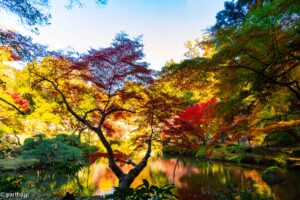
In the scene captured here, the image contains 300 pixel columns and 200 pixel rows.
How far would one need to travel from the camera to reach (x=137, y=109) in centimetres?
1028

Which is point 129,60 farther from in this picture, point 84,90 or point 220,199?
point 220,199

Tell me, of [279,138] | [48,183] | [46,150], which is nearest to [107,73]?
[48,183]

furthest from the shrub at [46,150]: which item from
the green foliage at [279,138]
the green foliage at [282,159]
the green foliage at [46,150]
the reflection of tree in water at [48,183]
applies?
the green foliage at [282,159]

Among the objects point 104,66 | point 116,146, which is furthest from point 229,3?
point 116,146

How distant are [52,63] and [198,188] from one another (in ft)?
27.6

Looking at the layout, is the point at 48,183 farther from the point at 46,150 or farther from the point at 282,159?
the point at 282,159

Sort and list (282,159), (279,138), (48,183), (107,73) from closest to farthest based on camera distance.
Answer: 1. (107,73)
2. (48,183)
3. (282,159)
4. (279,138)

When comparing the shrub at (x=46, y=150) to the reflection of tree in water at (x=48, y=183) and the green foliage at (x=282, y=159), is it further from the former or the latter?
the green foliage at (x=282, y=159)

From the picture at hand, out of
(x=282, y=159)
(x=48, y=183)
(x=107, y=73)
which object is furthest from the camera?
(x=282, y=159)

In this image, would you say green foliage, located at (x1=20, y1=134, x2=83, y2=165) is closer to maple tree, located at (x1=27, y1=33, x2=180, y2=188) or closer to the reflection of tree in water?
the reflection of tree in water

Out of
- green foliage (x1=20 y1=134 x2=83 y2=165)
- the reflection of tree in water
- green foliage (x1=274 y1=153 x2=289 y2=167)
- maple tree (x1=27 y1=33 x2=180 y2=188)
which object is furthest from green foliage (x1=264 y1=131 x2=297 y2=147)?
green foliage (x1=20 y1=134 x2=83 y2=165)

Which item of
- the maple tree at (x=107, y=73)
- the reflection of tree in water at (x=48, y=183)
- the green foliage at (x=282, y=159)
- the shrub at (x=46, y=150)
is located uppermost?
the maple tree at (x=107, y=73)

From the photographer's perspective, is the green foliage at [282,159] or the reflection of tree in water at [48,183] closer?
the reflection of tree in water at [48,183]

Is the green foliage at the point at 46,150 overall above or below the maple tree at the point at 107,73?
below
